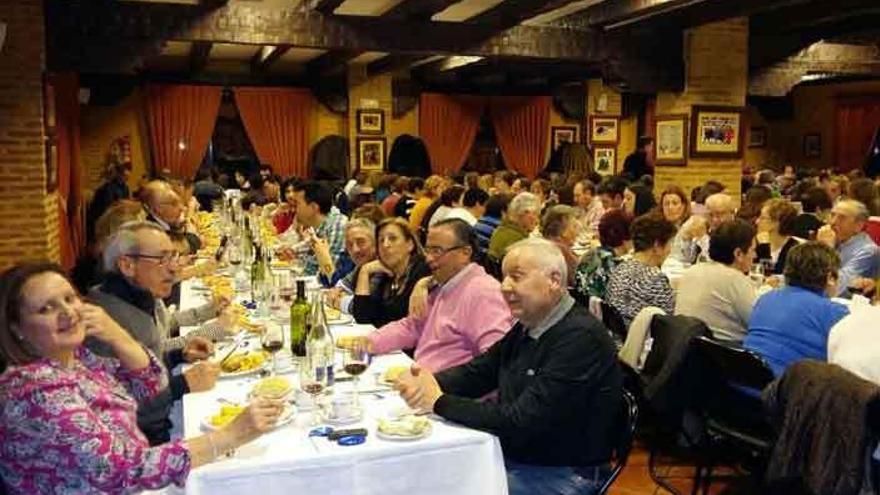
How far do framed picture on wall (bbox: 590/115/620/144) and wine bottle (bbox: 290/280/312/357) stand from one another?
1187cm

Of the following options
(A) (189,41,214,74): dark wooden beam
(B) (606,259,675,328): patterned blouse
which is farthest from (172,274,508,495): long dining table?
(A) (189,41,214,74): dark wooden beam

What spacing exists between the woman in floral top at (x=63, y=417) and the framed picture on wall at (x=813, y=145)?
1632 cm

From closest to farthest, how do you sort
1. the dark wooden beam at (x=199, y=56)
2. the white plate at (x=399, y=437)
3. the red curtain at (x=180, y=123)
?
the white plate at (x=399, y=437), the dark wooden beam at (x=199, y=56), the red curtain at (x=180, y=123)

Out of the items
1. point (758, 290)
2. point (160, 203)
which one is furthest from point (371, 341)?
point (160, 203)

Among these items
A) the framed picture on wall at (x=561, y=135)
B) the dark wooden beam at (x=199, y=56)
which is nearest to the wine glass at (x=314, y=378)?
the dark wooden beam at (x=199, y=56)

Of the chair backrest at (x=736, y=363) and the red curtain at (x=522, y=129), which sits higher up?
the red curtain at (x=522, y=129)

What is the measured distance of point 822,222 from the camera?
6.05 m

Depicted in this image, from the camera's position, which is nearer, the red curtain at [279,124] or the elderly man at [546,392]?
the elderly man at [546,392]

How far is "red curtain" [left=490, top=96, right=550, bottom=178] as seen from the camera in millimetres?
15938

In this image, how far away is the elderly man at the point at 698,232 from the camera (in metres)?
5.98

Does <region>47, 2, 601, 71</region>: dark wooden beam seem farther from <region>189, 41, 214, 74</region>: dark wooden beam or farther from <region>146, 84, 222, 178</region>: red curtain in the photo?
<region>146, 84, 222, 178</region>: red curtain

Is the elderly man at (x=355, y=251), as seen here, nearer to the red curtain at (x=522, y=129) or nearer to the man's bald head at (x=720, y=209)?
the man's bald head at (x=720, y=209)

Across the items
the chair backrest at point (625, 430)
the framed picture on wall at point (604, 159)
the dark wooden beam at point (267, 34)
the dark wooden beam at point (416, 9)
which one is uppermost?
the dark wooden beam at point (416, 9)

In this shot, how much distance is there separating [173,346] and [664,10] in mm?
5497
